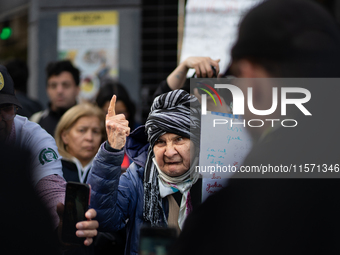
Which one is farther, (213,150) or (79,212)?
(213,150)

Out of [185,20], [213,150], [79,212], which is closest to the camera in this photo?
[79,212]

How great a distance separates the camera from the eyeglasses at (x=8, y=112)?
2260 mm

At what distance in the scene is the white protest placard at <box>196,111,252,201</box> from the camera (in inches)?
96.7

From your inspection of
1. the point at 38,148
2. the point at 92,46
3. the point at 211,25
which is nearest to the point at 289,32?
the point at 38,148

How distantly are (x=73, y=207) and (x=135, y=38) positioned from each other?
18.6 ft

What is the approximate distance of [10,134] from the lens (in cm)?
231

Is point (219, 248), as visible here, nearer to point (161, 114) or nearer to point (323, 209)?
point (323, 209)

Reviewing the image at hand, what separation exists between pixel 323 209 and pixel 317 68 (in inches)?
17.6

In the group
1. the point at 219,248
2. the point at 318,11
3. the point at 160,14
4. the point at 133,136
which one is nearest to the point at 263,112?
the point at 318,11

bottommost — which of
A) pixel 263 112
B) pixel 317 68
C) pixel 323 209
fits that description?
pixel 323 209

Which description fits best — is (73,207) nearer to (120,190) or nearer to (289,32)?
(120,190)

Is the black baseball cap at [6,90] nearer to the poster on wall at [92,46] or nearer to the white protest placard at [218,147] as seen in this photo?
the white protest placard at [218,147]

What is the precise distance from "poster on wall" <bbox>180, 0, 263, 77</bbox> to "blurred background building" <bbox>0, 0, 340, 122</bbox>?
42 centimetres

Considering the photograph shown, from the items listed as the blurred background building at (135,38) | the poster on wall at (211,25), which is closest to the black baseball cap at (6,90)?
the poster on wall at (211,25)
